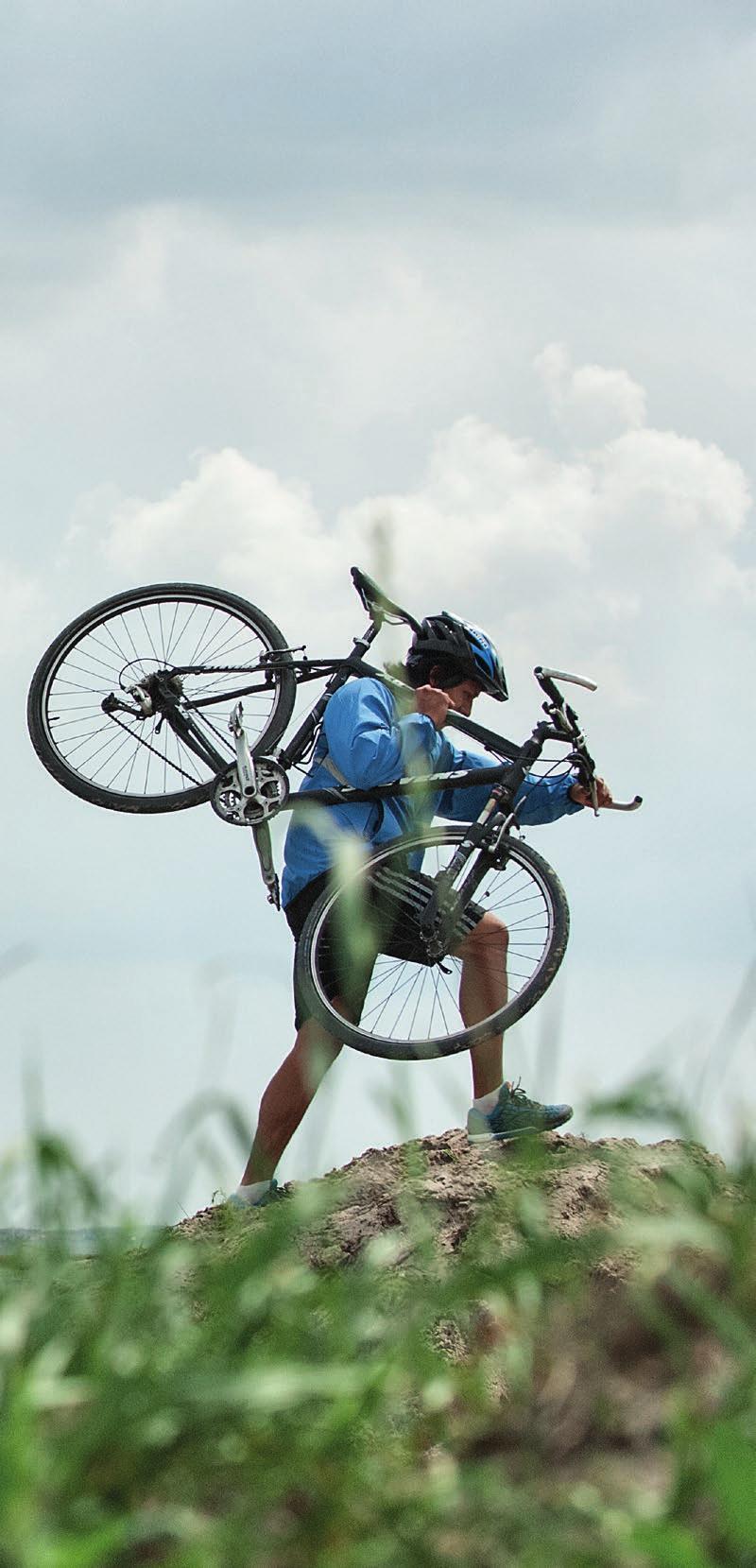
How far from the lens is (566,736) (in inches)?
298

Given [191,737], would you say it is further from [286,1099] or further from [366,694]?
[286,1099]

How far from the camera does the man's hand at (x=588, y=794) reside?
779 cm

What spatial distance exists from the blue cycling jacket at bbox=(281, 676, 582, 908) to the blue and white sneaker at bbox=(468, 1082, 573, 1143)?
1187mm

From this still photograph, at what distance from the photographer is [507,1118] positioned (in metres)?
7.29

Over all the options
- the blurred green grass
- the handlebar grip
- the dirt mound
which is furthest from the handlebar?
the blurred green grass

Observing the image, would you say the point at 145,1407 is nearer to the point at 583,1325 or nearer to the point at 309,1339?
the point at 309,1339

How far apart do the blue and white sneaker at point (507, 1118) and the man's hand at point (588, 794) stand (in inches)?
57.1

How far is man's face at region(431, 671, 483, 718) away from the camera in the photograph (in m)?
7.60

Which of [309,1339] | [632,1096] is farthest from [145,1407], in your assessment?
[632,1096]

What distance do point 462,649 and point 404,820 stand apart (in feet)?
2.86

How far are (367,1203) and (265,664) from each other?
2.87 m

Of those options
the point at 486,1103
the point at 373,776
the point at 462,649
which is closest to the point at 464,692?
the point at 462,649

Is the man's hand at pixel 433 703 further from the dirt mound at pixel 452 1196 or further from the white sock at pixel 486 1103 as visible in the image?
the dirt mound at pixel 452 1196

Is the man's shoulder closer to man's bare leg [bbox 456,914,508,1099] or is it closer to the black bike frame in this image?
the black bike frame
